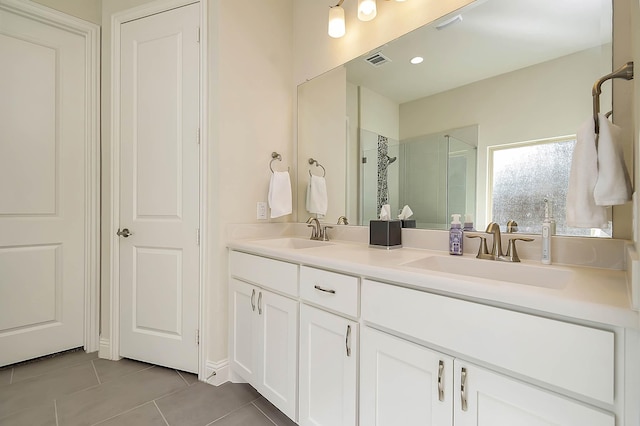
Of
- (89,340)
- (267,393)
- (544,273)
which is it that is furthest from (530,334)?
(89,340)

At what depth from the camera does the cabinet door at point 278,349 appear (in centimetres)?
132

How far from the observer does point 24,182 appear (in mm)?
1995

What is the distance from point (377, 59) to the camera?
1.73 metres

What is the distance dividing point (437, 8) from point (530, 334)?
1.49 metres

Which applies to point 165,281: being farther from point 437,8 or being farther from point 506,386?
point 437,8

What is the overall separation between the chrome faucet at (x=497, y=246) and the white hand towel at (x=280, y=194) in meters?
1.22

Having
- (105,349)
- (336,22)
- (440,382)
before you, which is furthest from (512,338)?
(105,349)

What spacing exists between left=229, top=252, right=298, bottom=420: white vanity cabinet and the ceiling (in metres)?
1.18

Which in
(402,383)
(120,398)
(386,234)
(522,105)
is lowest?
(120,398)

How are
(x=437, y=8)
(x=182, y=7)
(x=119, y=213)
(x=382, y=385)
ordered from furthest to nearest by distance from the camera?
(x=119, y=213) < (x=182, y=7) < (x=437, y=8) < (x=382, y=385)

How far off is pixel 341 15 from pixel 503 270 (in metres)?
1.66

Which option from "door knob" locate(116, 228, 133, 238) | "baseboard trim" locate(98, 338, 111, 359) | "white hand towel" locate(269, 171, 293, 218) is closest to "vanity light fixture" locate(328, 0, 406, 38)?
"white hand towel" locate(269, 171, 293, 218)

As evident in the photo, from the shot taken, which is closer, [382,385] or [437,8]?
[382,385]

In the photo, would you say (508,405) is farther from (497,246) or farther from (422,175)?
(422,175)
